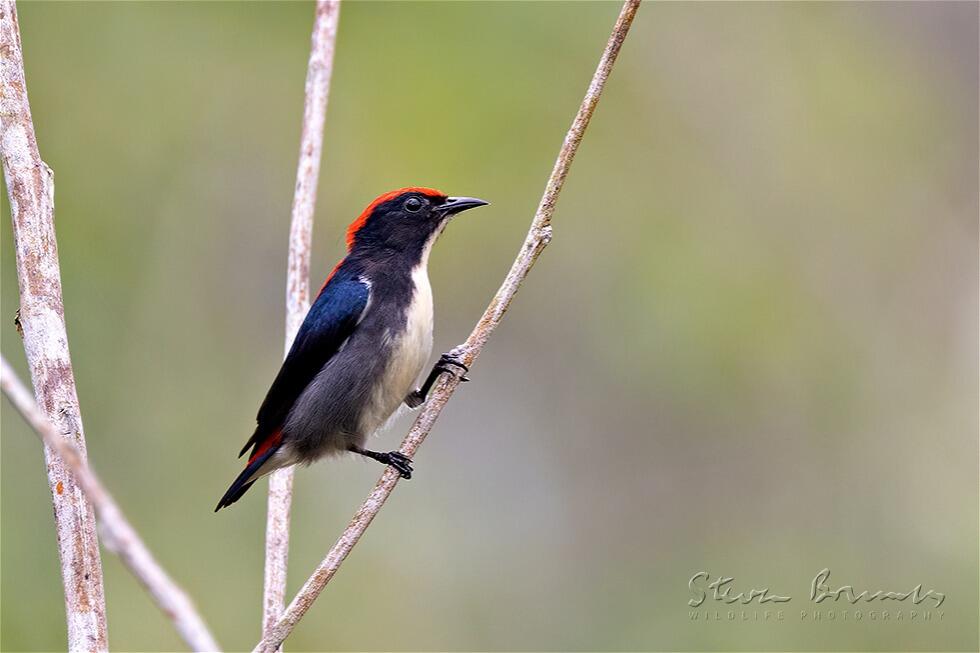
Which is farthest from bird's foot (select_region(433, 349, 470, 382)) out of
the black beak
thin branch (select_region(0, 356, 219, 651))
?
thin branch (select_region(0, 356, 219, 651))

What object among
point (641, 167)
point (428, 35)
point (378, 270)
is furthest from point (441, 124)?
point (378, 270)

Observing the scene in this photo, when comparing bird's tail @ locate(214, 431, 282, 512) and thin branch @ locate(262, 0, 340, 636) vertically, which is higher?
thin branch @ locate(262, 0, 340, 636)

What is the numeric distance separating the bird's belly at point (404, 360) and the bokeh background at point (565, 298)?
1745 millimetres

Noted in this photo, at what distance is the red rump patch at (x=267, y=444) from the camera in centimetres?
395

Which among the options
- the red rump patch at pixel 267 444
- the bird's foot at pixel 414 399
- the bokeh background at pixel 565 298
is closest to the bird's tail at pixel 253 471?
the red rump patch at pixel 267 444

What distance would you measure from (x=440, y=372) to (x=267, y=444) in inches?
30.0

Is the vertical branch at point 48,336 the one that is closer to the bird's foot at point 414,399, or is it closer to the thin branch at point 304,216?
the thin branch at point 304,216

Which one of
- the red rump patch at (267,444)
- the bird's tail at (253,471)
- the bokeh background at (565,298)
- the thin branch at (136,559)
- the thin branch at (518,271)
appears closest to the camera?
the thin branch at (136,559)

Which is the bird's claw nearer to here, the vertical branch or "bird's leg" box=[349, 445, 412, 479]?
Answer: "bird's leg" box=[349, 445, 412, 479]

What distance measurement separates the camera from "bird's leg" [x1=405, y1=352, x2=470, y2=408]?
3.45m

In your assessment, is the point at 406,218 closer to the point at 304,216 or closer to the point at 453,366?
the point at 304,216

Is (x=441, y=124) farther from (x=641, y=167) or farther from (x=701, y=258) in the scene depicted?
(x=701, y=258)

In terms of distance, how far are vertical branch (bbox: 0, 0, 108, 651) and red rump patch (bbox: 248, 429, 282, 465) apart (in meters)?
1.39

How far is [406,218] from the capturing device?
14.2 feet
